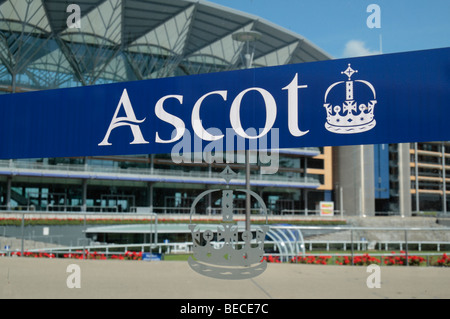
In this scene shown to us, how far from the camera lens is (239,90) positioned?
9156 mm

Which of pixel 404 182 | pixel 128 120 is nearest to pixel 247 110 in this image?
pixel 128 120

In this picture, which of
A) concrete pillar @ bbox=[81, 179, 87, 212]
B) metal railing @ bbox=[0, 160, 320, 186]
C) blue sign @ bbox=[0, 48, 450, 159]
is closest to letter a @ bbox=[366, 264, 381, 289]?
blue sign @ bbox=[0, 48, 450, 159]

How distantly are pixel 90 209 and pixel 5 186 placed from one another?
25.8ft

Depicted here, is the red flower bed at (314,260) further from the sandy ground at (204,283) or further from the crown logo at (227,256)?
the crown logo at (227,256)

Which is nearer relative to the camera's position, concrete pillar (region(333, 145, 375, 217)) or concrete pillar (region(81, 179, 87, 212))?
concrete pillar (region(81, 179, 87, 212))

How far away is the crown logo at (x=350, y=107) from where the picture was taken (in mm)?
8281

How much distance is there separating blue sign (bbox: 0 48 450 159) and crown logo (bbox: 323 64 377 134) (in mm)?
18

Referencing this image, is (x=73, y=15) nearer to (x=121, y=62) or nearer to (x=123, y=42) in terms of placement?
(x=123, y=42)

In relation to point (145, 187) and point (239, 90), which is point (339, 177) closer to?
point (145, 187)

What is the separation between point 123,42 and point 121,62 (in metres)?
2.28

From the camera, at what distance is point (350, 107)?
8.41 m

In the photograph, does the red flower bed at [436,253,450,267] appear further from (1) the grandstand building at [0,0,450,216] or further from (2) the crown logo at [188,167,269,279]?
(1) the grandstand building at [0,0,450,216]

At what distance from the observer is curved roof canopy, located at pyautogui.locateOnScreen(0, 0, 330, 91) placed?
40188mm

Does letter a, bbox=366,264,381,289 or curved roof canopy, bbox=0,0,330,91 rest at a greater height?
curved roof canopy, bbox=0,0,330,91
